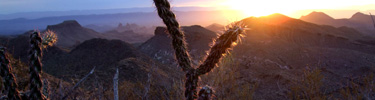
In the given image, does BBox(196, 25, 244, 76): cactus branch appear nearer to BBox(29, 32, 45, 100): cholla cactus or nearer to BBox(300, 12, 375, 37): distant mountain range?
BBox(29, 32, 45, 100): cholla cactus

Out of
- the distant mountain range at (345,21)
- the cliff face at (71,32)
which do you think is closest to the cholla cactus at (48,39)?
the distant mountain range at (345,21)

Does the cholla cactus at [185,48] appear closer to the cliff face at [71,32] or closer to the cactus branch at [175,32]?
the cactus branch at [175,32]

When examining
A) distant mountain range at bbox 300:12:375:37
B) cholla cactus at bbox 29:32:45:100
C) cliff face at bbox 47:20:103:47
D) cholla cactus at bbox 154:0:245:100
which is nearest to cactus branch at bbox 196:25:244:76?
cholla cactus at bbox 154:0:245:100

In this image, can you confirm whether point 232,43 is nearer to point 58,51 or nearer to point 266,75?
point 266,75

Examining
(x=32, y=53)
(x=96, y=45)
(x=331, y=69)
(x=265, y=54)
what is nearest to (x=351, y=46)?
A: (x=331, y=69)

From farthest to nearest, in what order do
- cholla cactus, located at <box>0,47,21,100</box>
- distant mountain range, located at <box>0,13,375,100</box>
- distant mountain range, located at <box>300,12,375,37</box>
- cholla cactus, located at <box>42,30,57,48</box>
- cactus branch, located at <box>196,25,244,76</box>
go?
distant mountain range, located at <box>300,12,375,37</box>, distant mountain range, located at <box>0,13,375,100</box>, cholla cactus, located at <box>42,30,57,48</box>, cactus branch, located at <box>196,25,244,76</box>, cholla cactus, located at <box>0,47,21,100</box>

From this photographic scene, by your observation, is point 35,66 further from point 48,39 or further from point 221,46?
point 221,46

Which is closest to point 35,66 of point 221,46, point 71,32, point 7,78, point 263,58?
point 7,78
